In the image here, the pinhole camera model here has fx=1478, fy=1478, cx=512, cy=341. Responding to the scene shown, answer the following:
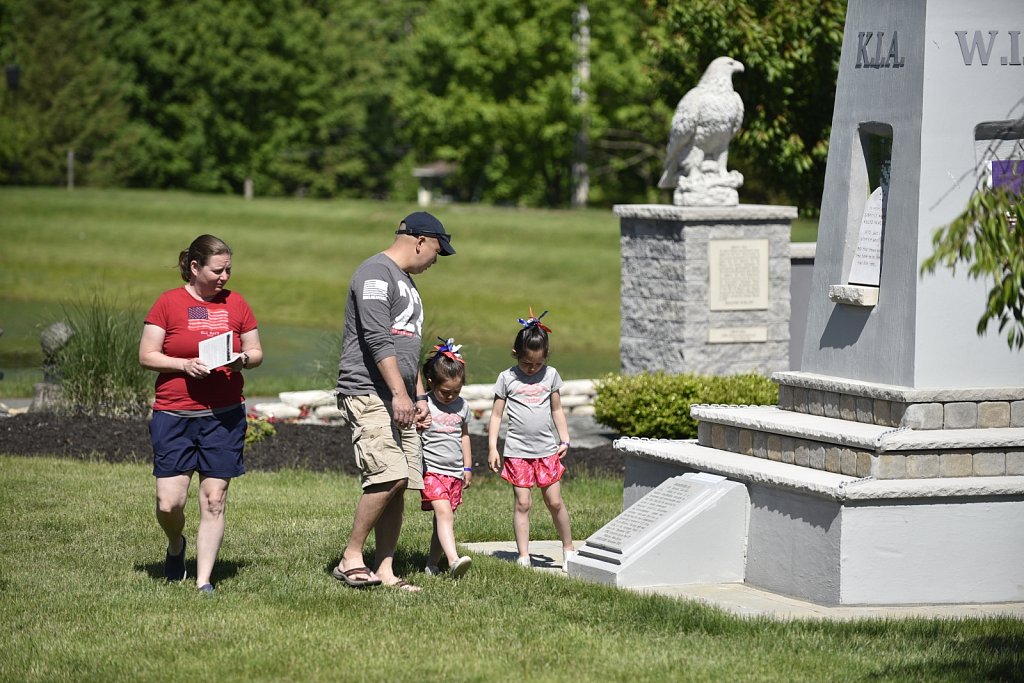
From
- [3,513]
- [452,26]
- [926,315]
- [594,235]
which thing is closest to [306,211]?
[594,235]

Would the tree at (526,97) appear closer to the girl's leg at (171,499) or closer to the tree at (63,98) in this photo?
the tree at (63,98)

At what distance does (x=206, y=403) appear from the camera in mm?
7781

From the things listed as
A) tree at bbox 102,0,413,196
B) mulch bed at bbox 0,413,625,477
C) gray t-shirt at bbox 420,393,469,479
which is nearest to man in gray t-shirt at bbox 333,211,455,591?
gray t-shirt at bbox 420,393,469,479

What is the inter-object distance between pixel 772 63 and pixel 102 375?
9.36 m

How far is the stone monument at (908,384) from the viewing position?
7797mm

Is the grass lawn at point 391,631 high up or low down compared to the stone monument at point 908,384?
down

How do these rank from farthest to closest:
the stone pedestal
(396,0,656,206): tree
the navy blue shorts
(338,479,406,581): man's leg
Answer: (396,0,656,206): tree → the stone pedestal → (338,479,406,581): man's leg → the navy blue shorts

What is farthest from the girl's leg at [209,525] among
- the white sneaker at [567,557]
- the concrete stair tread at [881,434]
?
the concrete stair tread at [881,434]

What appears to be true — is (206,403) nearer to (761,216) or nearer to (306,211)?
(761,216)

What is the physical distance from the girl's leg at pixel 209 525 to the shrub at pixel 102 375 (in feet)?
21.9

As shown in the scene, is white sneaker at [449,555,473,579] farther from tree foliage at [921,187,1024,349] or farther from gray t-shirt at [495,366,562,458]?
tree foliage at [921,187,1024,349]

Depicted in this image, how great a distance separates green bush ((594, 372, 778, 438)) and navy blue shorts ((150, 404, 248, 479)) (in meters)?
6.78

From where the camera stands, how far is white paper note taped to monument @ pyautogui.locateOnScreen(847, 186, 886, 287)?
845 centimetres

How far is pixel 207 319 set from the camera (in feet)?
25.3
